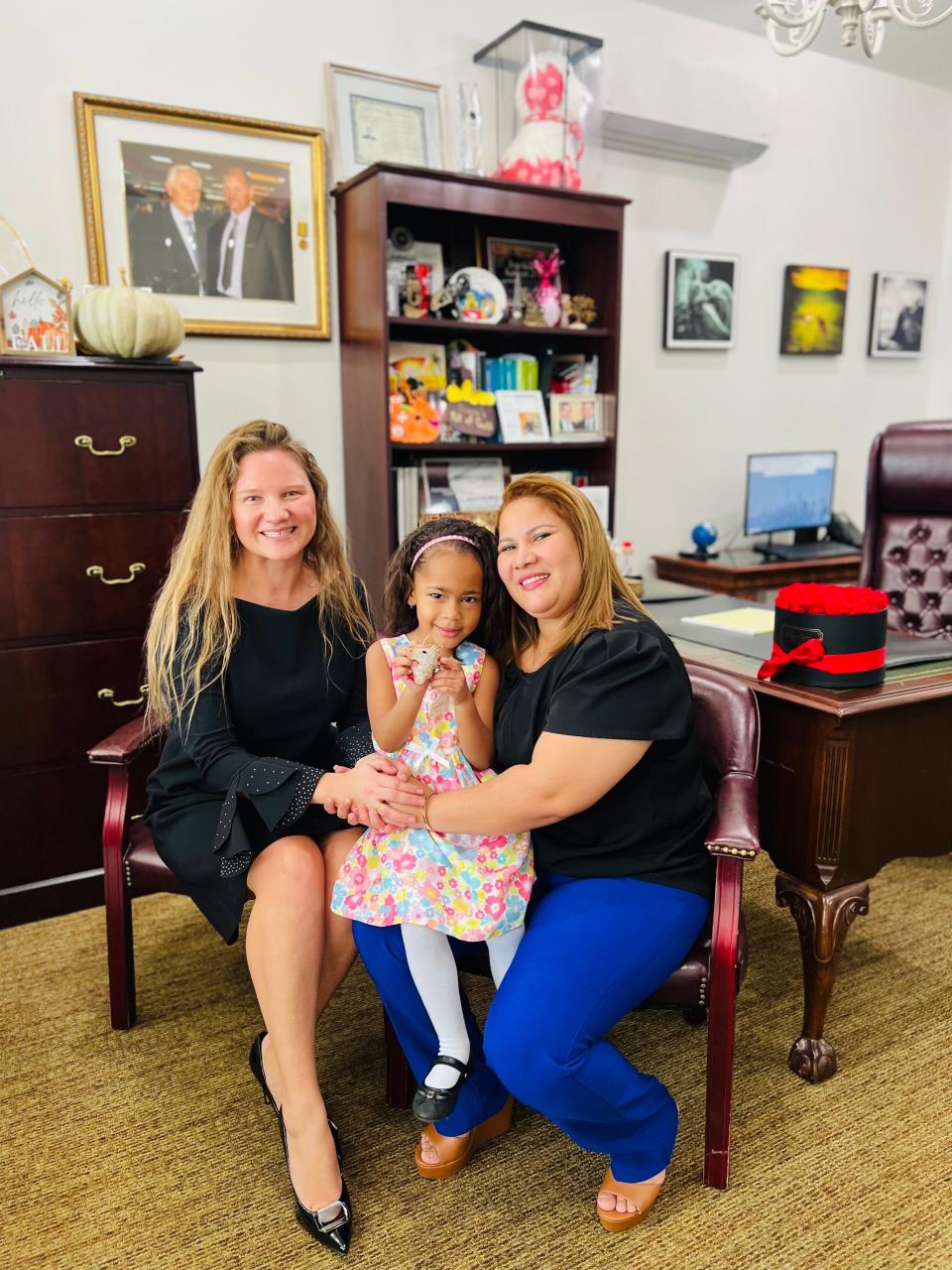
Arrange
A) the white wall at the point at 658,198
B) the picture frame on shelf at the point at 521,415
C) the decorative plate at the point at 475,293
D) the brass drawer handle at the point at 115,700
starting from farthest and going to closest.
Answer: the picture frame on shelf at the point at 521,415 < the decorative plate at the point at 475,293 < the white wall at the point at 658,198 < the brass drawer handle at the point at 115,700

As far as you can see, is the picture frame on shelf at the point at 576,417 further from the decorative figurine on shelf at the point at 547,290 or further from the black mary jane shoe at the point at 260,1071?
the black mary jane shoe at the point at 260,1071

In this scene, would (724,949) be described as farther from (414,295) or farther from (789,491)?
(789,491)

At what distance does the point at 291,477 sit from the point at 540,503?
0.53 metres

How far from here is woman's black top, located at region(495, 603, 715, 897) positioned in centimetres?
147

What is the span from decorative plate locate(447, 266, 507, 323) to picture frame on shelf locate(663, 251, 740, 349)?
44.5 inches

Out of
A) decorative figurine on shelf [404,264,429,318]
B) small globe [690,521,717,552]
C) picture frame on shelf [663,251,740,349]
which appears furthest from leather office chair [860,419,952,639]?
decorative figurine on shelf [404,264,429,318]

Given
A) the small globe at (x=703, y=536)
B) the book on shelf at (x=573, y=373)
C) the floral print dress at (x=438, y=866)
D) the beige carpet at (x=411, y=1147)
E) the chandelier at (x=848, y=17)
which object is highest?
the chandelier at (x=848, y=17)

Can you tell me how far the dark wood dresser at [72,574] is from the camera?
7.84 feet

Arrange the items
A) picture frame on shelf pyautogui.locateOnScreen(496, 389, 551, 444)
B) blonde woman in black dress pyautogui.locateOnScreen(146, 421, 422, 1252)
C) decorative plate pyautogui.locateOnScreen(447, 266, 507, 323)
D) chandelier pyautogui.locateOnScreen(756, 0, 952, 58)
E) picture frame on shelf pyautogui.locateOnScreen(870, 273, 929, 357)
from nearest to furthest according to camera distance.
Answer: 1. blonde woman in black dress pyautogui.locateOnScreen(146, 421, 422, 1252)
2. chandelier pyautogui.locateOnScreen(756, 0, 952, 58)
3. decorative plate pyautogui.locateOnScreen(447, 266, 507, 323)
4. picture frame on shelf pyautogui.locateOnScreen(496, 389, 551, 444)
5. picture frame on shelf pyautogui.locateOnScreen(870, 273, 929, 357)

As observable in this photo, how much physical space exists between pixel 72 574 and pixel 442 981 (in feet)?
5.14

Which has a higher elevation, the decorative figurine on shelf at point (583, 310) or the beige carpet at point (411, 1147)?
the decorative figurine on shelf at point (583, 310)

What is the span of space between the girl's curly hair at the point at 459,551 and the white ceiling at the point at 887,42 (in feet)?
10.9

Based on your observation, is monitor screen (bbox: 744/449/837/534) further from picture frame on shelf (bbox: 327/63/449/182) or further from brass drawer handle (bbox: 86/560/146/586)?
brass drawer handle (bbox: 86/560/146/586)

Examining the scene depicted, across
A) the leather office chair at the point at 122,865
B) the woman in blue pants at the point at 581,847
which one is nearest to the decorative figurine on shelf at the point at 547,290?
the woman in blue pants at the point at 581,847
